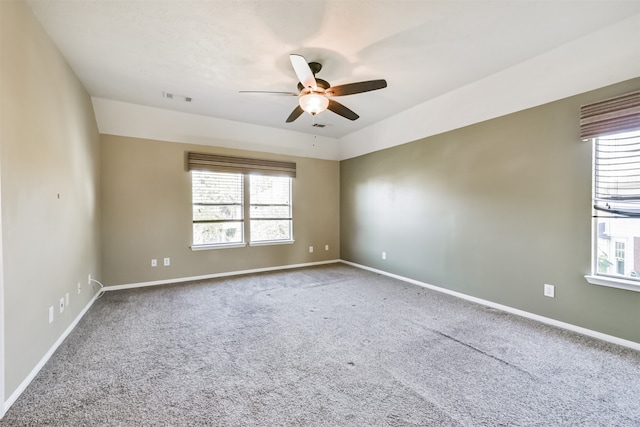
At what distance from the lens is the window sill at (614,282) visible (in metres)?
2.37

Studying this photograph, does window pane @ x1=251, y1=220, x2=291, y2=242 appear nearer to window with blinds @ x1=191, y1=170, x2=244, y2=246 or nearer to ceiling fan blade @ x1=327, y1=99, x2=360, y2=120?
window with blinds @ x1=191, y1=170, x2=244, y2=246

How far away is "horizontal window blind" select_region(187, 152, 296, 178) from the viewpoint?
461 centimetres

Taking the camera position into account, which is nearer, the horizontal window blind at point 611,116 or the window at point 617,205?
the horizontal window blind at point 611,116

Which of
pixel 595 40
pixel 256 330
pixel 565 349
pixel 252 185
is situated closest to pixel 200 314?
pixel 256 330

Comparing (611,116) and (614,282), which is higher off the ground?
(611,116)

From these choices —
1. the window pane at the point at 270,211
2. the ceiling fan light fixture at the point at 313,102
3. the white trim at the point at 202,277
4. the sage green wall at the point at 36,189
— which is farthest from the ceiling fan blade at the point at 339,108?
the white trim at the point at 202,277

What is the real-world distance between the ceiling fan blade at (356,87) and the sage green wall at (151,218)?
278cm

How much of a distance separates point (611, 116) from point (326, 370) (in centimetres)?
332

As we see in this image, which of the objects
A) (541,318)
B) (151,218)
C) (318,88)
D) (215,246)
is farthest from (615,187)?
(151,218)

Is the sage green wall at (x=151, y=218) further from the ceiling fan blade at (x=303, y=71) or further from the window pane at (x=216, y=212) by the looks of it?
the ceiling fan blade at (x=303, y=71)

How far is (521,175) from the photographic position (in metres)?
3.12

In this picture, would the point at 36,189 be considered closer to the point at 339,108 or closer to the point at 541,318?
the point at 339,108

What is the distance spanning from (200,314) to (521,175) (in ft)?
13.4

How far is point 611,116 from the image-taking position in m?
2.43
